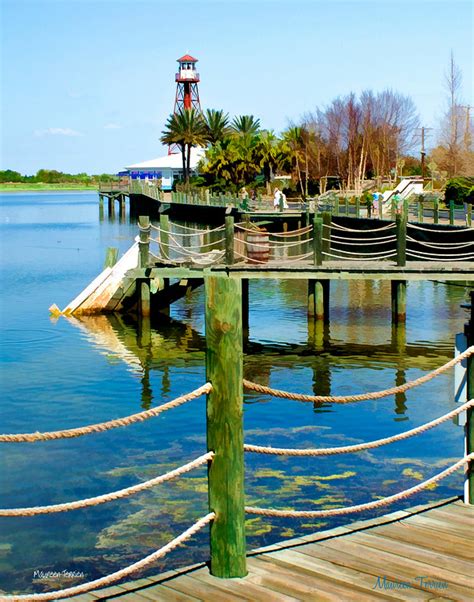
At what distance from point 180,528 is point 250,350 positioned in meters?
11.2

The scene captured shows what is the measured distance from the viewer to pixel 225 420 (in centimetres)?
529

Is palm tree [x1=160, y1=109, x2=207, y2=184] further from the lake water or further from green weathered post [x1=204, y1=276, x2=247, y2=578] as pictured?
green weathered post [x1=204, y1=276, x2=247, y2=578]

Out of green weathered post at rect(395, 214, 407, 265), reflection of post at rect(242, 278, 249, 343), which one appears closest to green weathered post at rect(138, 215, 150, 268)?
reflection of post at rect(242, 278, 249, 343)

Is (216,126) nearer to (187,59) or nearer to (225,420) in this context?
(187,59)

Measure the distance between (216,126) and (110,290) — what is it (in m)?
72.8

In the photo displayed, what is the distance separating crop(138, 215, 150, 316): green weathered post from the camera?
2273 cm

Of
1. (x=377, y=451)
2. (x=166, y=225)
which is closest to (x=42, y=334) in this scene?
(x=166, y=225)

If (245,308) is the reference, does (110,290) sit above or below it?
above

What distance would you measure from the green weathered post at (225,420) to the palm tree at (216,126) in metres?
92.8

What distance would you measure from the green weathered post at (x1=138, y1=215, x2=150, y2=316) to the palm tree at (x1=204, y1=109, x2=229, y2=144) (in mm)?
74041

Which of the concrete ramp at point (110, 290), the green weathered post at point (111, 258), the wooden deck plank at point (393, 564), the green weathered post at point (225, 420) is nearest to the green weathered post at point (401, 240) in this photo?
the concrete ramp at point (110, 290)

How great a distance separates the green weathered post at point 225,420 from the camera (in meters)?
5.28

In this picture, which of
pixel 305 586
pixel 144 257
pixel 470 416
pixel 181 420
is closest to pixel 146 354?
pixel 144 257

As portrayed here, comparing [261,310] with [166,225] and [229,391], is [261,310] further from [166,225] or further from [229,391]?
[229,391]
